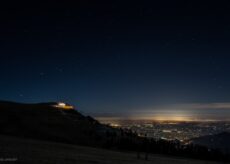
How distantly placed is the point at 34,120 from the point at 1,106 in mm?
22128

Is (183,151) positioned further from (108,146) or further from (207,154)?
(108,146)

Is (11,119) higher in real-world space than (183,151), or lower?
higher

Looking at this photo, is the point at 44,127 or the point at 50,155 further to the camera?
the point at 44,127

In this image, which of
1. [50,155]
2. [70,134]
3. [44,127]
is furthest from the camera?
[44,127]

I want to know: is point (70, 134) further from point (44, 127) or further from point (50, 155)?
point (50, 155)

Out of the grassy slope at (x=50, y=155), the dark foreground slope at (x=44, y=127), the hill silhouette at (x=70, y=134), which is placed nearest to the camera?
the grassy slope at (x=50, y=155)

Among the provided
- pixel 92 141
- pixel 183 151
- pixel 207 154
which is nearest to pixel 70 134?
pixel 92 141

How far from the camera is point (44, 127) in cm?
12938

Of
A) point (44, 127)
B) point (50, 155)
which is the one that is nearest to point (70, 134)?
point (44, 127)

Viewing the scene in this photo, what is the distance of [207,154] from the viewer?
444ft

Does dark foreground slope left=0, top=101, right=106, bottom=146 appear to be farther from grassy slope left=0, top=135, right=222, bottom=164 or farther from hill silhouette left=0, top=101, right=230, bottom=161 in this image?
grassy slope left=0, top=135, right=222, bottom=164

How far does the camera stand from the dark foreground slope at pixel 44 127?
115250mm

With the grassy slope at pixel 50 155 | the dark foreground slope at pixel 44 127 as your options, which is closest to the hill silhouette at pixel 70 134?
the dark foreground slope at pixel 44 127

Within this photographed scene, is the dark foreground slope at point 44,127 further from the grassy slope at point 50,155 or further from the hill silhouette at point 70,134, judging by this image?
the grassy slope at point 50,155
